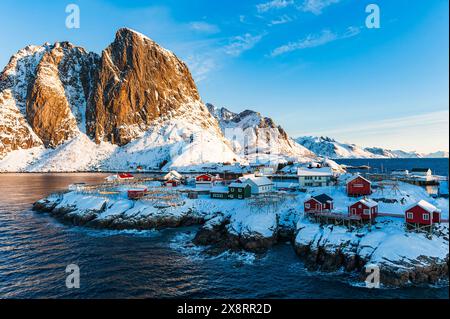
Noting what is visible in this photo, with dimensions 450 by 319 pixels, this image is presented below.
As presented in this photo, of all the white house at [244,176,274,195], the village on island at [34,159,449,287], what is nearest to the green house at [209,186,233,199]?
the village on island at [34,159,449,287]

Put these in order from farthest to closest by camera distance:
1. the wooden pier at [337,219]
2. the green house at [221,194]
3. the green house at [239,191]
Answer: the green house at [221,194]
the green house at [239,191]
the wooden pier at [337,219]

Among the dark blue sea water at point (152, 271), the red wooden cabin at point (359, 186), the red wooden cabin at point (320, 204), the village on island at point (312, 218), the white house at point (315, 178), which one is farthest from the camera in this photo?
the white house at point (315, 178)

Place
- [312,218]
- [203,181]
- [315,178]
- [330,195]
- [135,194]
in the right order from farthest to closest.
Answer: [203,181] → [315,178] → [135,194] → [330,195] → [312,218]

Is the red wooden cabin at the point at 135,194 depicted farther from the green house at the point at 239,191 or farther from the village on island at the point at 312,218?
the green house at the point at 239,191

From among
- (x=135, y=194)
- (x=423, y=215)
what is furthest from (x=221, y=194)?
(x=423, y=215)

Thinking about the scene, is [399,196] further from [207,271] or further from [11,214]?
[11,214]

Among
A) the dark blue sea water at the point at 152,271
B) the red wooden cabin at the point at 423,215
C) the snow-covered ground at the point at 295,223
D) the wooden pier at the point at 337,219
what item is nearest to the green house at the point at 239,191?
the snow-covered ground at the point at 295,223

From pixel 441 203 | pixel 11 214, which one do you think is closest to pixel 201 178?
pixel 11 214

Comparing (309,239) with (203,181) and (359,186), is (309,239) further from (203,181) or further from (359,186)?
(203,181)
